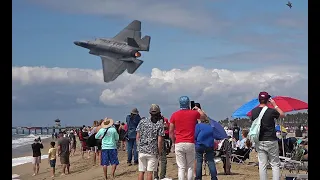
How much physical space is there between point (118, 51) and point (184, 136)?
53.5 ft

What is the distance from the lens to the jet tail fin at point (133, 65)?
24.0m

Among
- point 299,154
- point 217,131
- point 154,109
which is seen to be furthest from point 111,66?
point 154,109

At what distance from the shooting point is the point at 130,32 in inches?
1024

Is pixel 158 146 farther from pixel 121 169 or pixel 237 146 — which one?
pixel 237 146

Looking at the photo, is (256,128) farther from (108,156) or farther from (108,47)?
(108,47)

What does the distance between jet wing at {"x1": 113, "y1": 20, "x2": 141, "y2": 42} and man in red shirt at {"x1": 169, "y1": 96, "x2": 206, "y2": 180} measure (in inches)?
651

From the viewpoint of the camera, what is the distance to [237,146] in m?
15.5

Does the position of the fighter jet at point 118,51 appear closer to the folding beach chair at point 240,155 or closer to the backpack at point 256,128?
the folding beach chair at point 240,155

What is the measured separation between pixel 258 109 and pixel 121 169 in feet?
22.8

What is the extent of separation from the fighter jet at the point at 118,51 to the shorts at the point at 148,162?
15424 mm

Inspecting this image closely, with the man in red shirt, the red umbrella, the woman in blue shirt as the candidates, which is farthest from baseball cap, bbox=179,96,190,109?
the red umbrella

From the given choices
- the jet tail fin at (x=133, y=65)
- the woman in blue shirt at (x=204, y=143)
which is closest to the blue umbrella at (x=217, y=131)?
the woman in blue shirt at (x=204, y=143)
